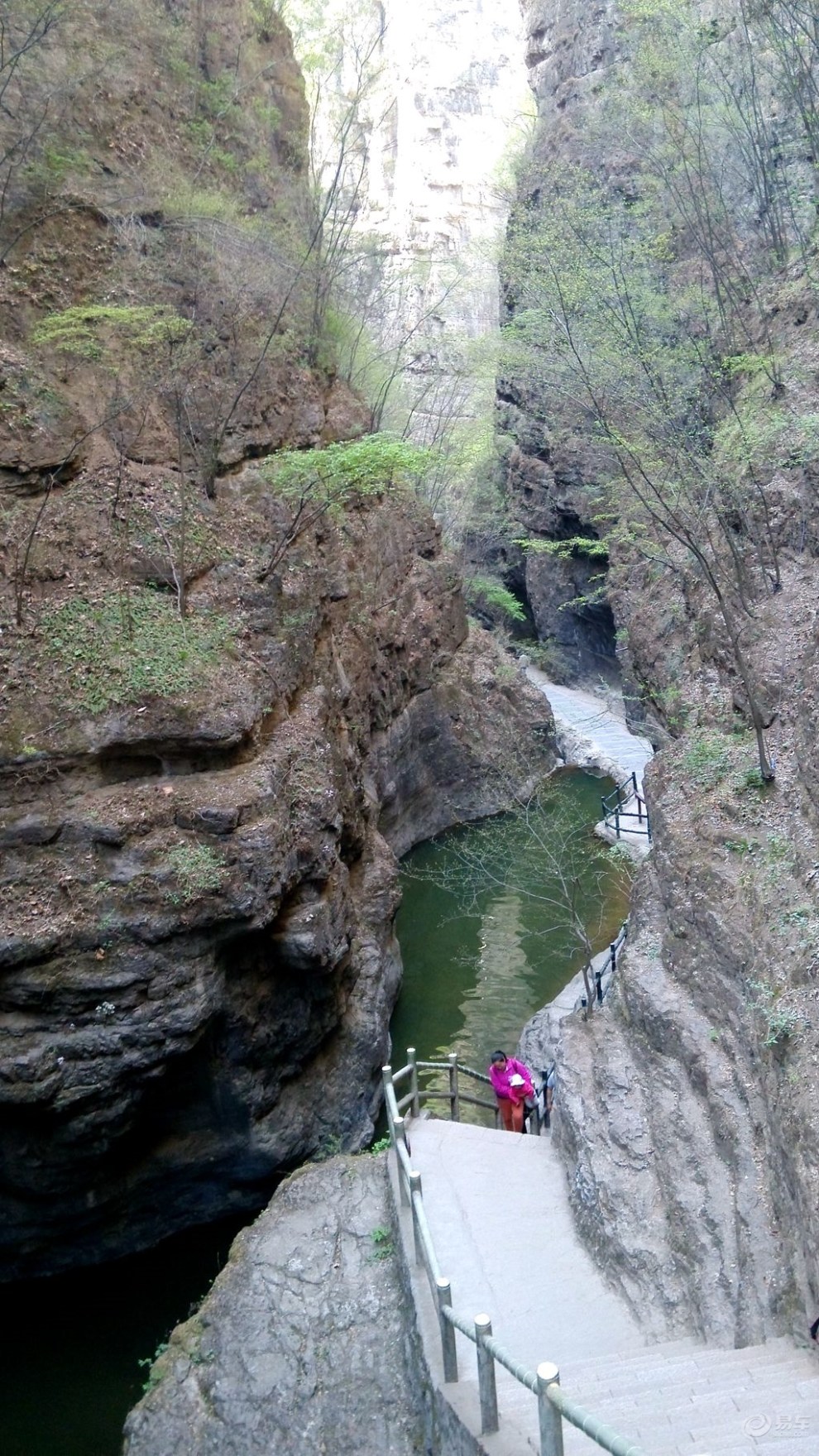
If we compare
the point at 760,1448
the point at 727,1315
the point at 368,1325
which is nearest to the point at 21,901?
the point at 368,1325

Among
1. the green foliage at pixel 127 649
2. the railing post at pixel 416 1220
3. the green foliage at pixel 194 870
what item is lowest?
the railing post at pixel 416 1220

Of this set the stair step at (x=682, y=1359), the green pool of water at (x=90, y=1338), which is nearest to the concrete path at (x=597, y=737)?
the green pool of water at (x=90, y=1338)

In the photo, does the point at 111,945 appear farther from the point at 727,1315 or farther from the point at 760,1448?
the point at 760,1448

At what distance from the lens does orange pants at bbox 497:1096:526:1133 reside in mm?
10719

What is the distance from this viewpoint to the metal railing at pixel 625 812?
2014 centimetres

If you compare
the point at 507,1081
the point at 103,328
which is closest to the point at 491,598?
the point at 103,328

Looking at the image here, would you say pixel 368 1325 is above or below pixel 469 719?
below

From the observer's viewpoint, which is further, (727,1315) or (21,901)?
(21,901)

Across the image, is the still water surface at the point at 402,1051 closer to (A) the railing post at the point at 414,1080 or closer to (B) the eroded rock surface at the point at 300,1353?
(B) the eroded rock surface at the point at 300,1353

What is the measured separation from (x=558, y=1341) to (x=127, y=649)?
8.18 metres

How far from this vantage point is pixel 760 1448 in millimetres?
3766

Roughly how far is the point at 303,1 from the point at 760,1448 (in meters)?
24.4

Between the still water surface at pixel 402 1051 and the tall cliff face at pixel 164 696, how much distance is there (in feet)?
1.49

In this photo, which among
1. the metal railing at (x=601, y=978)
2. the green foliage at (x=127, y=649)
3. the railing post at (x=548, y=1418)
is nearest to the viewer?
the railing post at (x=548, y=1418)
